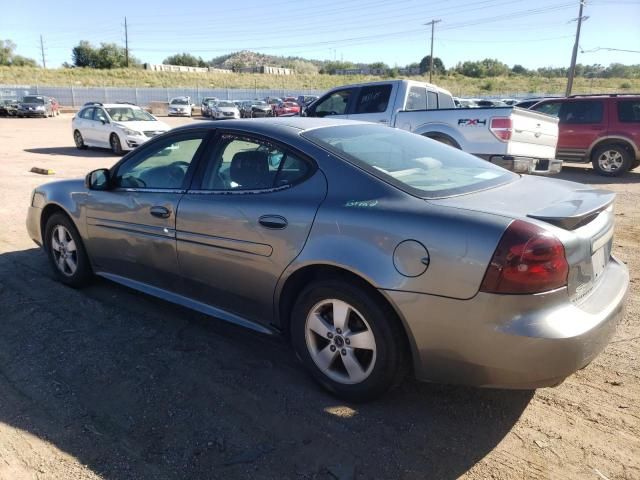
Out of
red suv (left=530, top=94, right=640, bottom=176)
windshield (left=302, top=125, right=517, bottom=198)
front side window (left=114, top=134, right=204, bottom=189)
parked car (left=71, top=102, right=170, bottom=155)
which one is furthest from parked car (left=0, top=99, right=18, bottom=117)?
windshield (left=302, top=125, right=517, bottom=198)

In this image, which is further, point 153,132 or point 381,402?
point 153,132

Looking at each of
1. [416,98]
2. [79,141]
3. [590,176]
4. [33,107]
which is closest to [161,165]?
[416,98]

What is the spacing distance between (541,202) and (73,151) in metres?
17.3

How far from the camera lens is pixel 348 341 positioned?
2.79m

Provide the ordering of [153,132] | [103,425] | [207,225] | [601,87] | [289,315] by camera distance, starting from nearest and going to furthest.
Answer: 1. [103,425]
2. [289,315]
3. [207,225]
4. [153,132]
5. [601,87]

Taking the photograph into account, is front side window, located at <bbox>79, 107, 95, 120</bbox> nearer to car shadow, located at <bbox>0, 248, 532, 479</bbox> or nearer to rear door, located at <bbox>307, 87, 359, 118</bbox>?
rear door, located at <bbox>307, 87, 359, 118</bbox>

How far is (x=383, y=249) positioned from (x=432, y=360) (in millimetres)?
610

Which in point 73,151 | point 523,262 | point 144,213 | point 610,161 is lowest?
point 73,151

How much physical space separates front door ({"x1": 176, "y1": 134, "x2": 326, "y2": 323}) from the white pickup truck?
564cm

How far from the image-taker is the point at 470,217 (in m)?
2.43

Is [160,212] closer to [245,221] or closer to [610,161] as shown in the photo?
[245,221]

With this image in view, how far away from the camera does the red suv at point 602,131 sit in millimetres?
11680

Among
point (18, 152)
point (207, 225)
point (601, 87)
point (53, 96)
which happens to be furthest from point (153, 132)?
point (601, 87)

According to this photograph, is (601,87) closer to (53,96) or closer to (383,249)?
(53,96)
